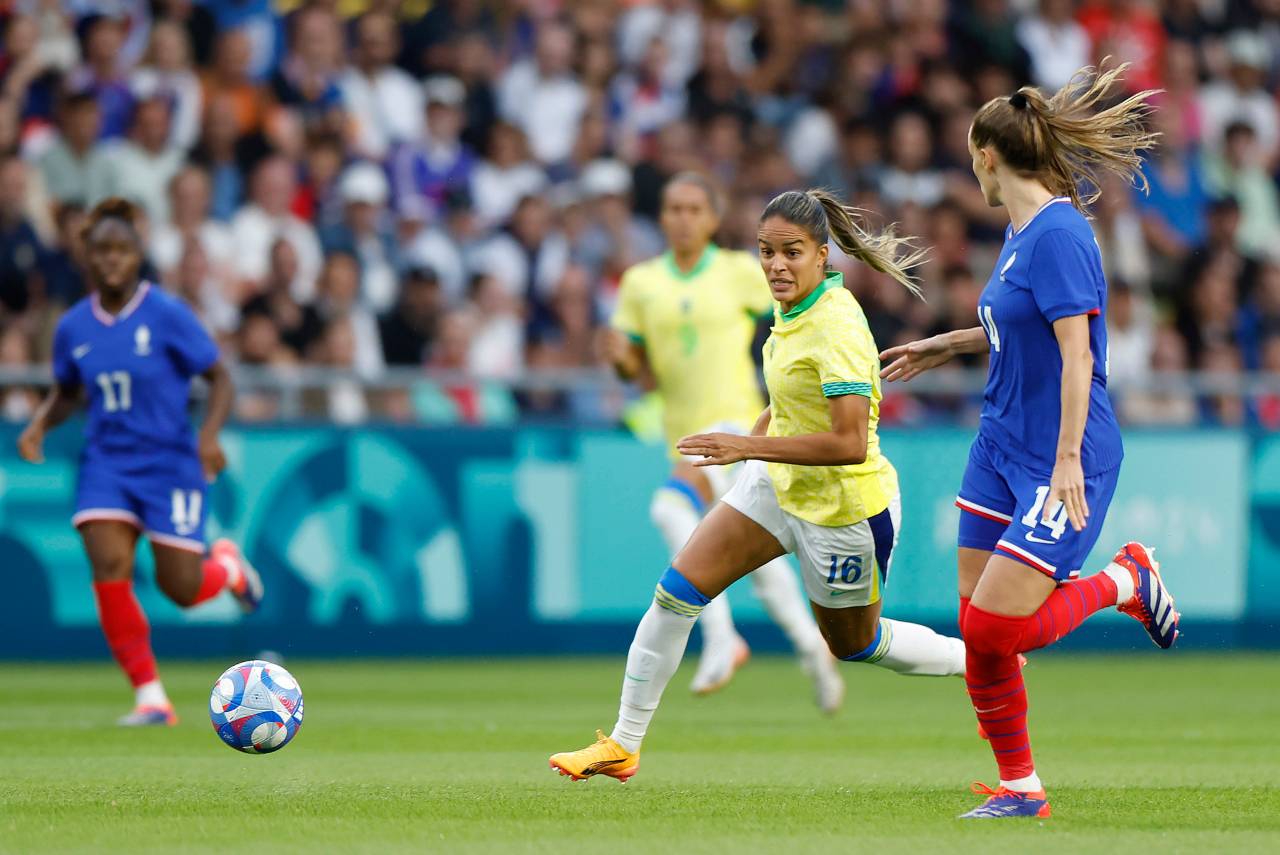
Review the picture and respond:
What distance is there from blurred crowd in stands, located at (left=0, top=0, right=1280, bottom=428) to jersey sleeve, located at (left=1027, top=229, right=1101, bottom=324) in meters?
8.45

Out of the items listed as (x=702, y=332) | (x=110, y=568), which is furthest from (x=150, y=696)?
(x=702, y=332)

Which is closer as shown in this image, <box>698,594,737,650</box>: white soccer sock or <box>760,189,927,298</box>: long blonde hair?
<box>760,189,927,298</box>: long blonde hair

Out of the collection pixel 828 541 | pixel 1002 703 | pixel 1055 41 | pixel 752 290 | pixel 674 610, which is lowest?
pixel 1002 703

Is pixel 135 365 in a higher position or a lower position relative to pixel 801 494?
higher

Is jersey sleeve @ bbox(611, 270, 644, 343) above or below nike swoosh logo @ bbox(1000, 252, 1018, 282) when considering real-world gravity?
below

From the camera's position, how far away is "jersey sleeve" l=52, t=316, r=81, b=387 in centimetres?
1101

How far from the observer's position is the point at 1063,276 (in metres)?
6.68

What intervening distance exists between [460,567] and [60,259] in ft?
12.1

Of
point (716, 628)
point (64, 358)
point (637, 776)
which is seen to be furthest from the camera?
point (716, 628)

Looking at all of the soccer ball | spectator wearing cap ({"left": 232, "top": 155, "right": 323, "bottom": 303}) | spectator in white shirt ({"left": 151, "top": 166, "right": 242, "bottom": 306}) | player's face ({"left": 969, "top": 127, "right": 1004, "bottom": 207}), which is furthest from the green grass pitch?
spectator wearing cap ({"left": 232, "top": 155, "right": 323, "bottom": 303})

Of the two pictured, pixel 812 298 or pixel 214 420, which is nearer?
pixel 812 298

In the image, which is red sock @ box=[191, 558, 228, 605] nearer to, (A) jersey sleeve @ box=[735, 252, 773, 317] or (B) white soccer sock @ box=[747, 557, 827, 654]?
(B) white soccer sock @ box=[747, 557, 827, 654]

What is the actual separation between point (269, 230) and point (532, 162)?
108 inches

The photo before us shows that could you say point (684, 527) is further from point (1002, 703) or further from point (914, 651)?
point (1002, 703)
